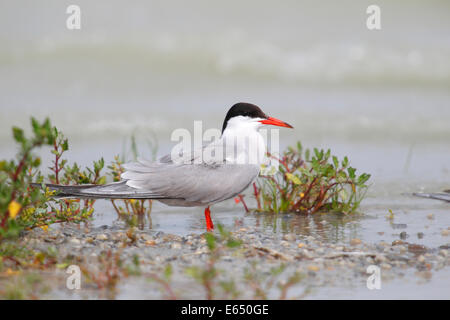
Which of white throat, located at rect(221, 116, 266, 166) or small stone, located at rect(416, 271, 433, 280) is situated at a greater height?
white throat, located at rect(221, 116, 266, 166)

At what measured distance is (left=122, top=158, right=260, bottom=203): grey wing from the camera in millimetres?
4832

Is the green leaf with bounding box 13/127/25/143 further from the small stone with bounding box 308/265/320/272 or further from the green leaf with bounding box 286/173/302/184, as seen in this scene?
the green leaf with bounding box 286/173/302/184

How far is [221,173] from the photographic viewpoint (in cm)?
488

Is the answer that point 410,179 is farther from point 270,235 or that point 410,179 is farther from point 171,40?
point 171,40

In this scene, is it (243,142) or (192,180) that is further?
(243,142)

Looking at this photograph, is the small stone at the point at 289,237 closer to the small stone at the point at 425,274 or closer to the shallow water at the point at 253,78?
the small stone at the point at 425,274

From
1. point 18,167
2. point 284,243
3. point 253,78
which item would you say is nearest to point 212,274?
point 18,167

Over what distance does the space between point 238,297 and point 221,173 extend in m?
1.70

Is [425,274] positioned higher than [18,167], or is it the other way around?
[18,167]

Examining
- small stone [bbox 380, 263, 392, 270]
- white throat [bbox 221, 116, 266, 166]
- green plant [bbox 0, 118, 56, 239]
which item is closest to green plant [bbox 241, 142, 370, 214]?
white throat [bbox 221, 116, 266, 166]

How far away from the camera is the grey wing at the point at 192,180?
4.83m

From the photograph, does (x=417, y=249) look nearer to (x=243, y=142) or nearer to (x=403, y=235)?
(x=403, y=235)

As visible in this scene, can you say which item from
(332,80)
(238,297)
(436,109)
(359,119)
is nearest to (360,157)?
(359,119)

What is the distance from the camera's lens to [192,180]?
484 cm
